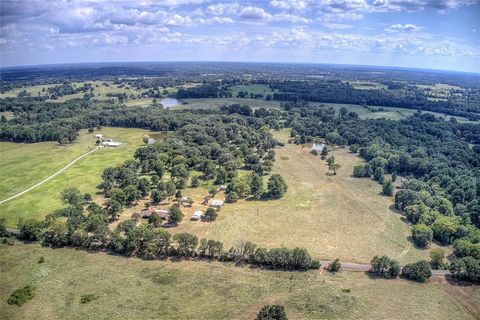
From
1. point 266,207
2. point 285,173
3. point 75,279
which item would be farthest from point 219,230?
point 285,173

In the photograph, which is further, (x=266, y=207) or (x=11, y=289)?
(x=266, y=207)

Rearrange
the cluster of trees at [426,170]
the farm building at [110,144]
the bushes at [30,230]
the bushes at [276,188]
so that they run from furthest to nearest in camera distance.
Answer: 1. the farm building at [110,144]
2. the bushes at [276,188]
3. the cluster of trees at [426,170]
4. the bushes at [30,230]

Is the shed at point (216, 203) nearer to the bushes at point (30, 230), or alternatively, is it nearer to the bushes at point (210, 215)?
the bushes at point (210, 215)

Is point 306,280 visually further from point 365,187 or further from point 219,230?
point 365,187

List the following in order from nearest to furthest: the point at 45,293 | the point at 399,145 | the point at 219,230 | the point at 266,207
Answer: the point at 45,293 → the point at 219,230 → the point at 266,207 → the point at 399,145

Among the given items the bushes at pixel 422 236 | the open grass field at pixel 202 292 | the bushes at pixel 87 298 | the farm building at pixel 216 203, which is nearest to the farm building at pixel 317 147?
the farm building at pixel 216 203

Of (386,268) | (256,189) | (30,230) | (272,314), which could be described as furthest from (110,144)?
(386,268)

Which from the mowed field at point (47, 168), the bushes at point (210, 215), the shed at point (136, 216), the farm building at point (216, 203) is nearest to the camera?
the shed at point (136, 216)
